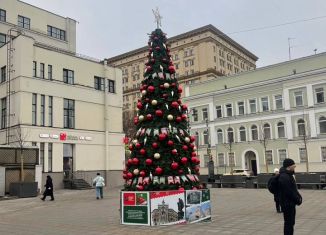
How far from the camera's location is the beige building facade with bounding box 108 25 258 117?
94562 mm

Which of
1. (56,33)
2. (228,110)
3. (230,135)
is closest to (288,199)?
(56,33)

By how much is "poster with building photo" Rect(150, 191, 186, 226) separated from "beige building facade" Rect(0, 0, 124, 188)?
25.9 m

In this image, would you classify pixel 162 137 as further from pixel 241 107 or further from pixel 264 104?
pixel 241 107

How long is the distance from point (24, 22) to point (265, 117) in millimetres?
32842

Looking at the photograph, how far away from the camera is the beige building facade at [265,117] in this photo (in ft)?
155

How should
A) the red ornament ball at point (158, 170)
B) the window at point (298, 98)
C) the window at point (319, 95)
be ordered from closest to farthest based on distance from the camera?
1. the red ornament ball at point (158, 170)
2. the window at point (319, 95)
3. the window at point (298, 98)

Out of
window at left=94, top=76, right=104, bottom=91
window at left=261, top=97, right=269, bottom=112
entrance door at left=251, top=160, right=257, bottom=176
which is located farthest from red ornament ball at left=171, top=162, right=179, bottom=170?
entrance door at left=251, top=160, right=257, bottom=176

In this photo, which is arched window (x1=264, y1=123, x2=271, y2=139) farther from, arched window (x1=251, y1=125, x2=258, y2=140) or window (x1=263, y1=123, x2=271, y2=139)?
arched window (x1=251, y1=125, x2=258, y2=140)

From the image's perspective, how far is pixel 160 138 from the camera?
1278 cm

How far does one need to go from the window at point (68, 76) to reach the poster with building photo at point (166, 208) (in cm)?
3104

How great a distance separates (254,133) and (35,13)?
32.5 metres

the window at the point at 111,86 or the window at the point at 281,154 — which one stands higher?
the window at the point at 111,86

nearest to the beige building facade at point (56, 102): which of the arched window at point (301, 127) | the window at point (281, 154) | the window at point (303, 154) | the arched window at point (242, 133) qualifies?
the arched window at point (242, 133)

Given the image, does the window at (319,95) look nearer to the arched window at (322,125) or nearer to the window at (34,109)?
the arched window at (322,125)
